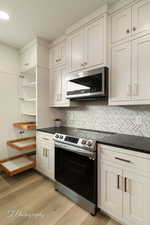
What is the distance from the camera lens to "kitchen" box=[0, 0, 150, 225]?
4.63ft

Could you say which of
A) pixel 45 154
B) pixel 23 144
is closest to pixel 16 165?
pixel 23 144

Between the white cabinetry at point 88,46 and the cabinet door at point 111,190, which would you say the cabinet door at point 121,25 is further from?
the cabinet door at point 111,190

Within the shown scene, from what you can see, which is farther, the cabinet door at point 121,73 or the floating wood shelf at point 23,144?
the floating wood shelf at point 23,144

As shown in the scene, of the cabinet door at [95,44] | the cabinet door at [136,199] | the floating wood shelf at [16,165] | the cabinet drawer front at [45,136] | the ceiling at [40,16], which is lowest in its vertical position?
the floating wood shelf at [16,165]

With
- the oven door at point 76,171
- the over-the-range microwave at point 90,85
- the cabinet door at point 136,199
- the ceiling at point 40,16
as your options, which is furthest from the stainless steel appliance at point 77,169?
the ceiling at point 40,16

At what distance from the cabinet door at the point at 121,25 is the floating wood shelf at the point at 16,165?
2581mm

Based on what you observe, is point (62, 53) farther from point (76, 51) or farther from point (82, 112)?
point (82, 112)

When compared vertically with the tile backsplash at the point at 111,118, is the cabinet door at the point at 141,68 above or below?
above

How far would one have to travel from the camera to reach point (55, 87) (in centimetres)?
255

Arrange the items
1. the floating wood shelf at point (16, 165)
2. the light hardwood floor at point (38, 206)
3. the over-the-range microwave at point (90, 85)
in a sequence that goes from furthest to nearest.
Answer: the floating wood shelf at point (16, 165) → the over-the-range microwave at point (90, 85) → the light hardwood floor at point (38, 206)

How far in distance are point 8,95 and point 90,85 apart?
6.16ft

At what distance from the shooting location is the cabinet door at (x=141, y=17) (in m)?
1.43

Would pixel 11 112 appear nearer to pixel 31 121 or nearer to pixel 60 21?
pixel 31 121

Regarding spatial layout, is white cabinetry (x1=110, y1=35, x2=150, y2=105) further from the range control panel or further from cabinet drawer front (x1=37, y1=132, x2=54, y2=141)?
cabinet drawer front (x1=37, y1=132, x2=54, y2=141)
